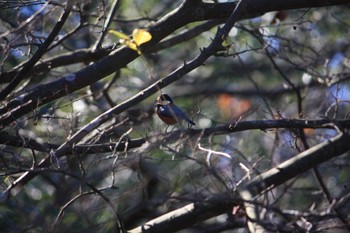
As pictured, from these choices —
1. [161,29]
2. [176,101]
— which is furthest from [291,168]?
[176,101]

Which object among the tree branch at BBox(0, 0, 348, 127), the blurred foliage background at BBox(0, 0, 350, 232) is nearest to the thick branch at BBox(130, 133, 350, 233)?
the blurred foliage background at BBox(0, 0, 350, 232)

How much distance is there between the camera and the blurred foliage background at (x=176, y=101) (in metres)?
4.36

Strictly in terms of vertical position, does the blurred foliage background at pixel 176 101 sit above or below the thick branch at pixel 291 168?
above

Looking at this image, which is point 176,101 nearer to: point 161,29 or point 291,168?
point 161,29

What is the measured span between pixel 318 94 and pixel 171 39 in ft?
5.73

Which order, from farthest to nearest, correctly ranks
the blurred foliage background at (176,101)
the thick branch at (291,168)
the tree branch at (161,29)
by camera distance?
the tree branch at (161,29) → the blurred foliage background at (176,101) → the thick branch at (291,168)

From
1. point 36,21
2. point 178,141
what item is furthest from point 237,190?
point 36,21

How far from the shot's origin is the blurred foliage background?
4.36 metres

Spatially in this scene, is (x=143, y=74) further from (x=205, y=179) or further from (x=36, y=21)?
(x=205, y=179)

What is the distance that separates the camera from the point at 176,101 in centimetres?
767

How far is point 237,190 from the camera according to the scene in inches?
140

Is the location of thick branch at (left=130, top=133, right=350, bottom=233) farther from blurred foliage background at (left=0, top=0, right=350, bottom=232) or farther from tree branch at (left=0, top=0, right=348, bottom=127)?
tree branch at (left=0, top=0, right=348, bottom=127)

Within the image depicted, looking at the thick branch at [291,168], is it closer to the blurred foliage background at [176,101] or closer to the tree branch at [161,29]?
the blurred foliage background at [176,101]

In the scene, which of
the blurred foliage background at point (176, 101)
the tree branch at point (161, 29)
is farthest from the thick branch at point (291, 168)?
the tree branch at point (161, 29)
